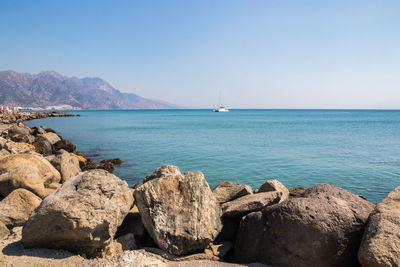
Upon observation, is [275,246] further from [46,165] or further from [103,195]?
[46,165]

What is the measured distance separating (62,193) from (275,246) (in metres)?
4.17

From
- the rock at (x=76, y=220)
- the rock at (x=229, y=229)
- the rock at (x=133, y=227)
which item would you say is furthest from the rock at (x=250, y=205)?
the rock at (x=76, y=220)

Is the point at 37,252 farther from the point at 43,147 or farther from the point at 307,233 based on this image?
the point at 43,147

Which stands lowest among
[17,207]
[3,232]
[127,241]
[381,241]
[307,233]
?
[127,241]

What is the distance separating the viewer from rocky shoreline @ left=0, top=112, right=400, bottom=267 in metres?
4.84

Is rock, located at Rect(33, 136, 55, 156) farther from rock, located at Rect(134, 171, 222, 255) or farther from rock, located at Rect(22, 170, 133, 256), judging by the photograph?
rock, located at Rect(134, 171, 222, 255)

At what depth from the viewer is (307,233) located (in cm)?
489

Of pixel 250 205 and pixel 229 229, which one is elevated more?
pixel 250 205

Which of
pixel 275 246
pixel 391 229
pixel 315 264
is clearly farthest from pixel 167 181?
pixel 391 229

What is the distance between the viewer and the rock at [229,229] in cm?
619

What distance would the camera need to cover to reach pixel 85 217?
495 centimetres

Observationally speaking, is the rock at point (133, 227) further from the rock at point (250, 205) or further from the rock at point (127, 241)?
the rock at point (250, 205)

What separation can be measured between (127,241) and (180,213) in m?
1.28

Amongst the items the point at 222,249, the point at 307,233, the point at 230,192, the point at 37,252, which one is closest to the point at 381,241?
the point at 307,233
